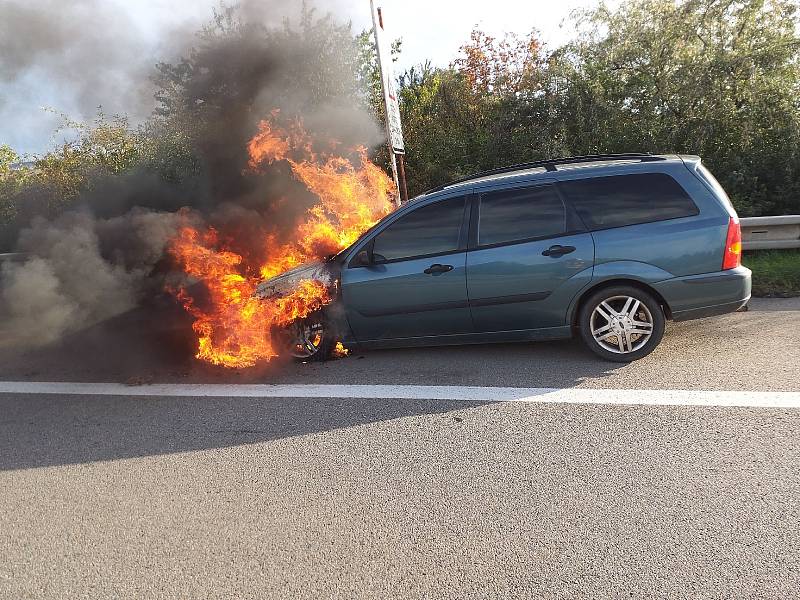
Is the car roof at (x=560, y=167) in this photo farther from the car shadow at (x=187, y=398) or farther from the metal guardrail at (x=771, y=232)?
the metal guardrail at (x=771, y=232)

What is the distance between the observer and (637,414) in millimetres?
3939

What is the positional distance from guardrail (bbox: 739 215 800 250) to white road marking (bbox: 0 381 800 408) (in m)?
4.38

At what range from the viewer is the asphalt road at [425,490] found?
2.59 m

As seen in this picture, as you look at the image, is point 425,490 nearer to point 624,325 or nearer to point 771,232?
point 624,325

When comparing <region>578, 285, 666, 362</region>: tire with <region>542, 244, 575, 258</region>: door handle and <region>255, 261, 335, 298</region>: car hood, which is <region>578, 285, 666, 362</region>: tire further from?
<region>255, 261, 335, 298</region>: car hood

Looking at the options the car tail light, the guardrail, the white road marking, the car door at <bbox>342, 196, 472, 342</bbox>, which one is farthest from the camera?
the guardrail

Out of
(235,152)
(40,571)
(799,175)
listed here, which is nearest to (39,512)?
(40,571)

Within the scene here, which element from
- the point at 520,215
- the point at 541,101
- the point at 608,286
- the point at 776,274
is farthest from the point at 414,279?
the point at 541,101

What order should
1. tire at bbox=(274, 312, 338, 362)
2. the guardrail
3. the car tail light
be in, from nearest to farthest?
the car tail light, tire at bbox=(274, 312, 338, 362), the guardrail

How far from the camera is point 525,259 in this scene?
5051mm

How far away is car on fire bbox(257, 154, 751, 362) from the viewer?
482cm

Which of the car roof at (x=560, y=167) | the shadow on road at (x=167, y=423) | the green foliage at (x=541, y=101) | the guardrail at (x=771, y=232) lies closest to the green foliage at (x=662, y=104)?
the green foliage at (x=541, y=101)

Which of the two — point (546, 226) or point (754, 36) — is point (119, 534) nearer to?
point (546, 226)

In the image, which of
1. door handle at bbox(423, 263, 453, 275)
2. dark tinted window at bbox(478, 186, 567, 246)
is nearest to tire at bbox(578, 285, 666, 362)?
dark tinted window at bbox(478, 186, 567, 246)
